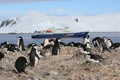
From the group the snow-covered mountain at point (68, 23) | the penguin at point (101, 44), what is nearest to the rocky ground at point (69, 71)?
the penguin at point (101, 44)

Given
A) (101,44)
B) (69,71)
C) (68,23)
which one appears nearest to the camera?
(69,71)

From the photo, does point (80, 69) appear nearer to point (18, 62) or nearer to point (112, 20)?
point (18, 62)

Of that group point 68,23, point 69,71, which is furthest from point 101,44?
point 68,23

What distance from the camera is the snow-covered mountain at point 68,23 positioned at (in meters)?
151

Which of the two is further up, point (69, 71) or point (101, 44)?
point (101, 44)

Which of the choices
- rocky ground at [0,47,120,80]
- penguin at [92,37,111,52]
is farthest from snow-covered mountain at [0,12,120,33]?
rocky ground at [0,47,120,80]

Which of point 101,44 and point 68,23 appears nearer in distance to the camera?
point 101,44

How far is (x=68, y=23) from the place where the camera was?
155 meters

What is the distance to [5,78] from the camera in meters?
12.9

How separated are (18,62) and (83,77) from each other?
7.36 feet

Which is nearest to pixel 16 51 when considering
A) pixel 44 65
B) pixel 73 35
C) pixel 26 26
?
pixel 44 65

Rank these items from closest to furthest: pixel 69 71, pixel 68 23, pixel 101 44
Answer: pixel 69 71 → pixel 101 44 → pixel 68 23

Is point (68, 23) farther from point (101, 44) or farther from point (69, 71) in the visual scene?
point (69, 71)

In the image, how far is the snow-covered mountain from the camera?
151 metres
